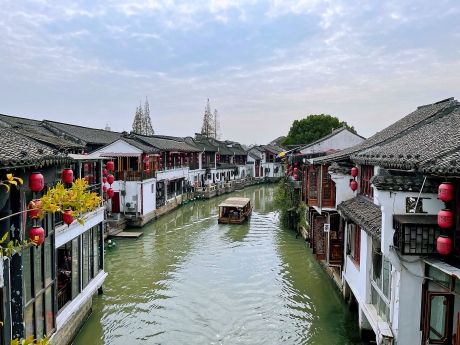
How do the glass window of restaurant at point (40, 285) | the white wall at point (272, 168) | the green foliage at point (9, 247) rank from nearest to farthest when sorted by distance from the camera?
the green foliage at point (9, 247)
the glass window of restaurant at point (40, 285)
the white wall at point (272, 168)

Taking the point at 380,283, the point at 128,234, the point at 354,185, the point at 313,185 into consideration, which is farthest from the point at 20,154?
the point at 128,234

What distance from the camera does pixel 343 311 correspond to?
13.5 metres

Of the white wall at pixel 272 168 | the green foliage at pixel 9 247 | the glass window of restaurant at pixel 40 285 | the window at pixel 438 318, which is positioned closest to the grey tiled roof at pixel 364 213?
the window at pixel 438 318

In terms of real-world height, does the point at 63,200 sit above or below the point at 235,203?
above

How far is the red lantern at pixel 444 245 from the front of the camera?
652cm

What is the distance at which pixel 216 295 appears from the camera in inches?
596

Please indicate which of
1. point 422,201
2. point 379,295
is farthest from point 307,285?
point 422,201

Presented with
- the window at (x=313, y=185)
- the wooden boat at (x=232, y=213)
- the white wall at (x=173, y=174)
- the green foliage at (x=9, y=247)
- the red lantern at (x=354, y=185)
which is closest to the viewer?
the green foliage at (x=9, y=247)

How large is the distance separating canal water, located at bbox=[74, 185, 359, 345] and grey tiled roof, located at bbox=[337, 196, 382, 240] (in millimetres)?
3814

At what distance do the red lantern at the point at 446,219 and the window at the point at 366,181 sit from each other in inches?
189

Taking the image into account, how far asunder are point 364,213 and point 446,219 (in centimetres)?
396

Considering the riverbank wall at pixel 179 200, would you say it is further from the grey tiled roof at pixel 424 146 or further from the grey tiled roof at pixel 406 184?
the grey tiled roof at pixel 406 184

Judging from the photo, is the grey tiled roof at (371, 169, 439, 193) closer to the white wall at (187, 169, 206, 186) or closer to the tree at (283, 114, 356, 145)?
the white wall at (187, 169, 206, 186)

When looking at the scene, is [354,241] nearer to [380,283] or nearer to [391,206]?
[380,283]
